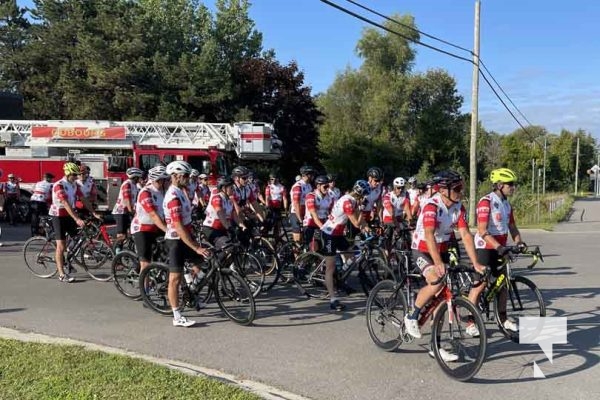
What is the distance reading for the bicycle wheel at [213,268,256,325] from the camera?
272 inches

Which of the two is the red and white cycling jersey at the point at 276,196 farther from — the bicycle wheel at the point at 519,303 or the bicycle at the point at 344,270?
the bicycle wheel at the point at 519,303

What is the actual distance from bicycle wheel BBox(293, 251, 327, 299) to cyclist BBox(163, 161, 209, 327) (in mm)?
1933

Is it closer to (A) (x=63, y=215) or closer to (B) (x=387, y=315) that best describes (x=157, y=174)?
(A) (x=63, y=215)

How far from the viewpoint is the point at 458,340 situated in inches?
201

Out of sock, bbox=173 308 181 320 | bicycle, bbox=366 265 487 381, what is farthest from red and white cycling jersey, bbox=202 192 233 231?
bicycle, bbox=366 265 487 381

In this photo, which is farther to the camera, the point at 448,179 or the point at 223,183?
the point at 223,183

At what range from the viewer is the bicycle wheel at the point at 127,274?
8.30 m

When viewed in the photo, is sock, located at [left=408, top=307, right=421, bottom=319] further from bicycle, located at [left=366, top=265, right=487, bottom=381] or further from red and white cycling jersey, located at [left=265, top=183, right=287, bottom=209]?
red and white cycling jersey, located at [left=265, top=183, right=287, bottom=209]

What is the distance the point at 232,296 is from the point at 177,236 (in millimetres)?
995

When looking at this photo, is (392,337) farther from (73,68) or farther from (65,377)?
(73,68)

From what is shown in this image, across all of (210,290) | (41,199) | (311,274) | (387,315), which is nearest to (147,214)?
(210,290)

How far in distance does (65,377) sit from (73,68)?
32.6 m

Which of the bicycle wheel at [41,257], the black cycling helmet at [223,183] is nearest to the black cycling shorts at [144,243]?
the black cycling helmet at [223,183]

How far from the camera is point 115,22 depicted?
31906 mm
